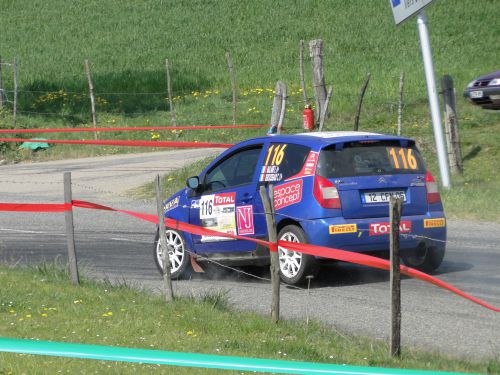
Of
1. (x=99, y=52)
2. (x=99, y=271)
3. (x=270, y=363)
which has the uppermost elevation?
(x=99, y=52)

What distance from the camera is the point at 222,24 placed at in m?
48.8

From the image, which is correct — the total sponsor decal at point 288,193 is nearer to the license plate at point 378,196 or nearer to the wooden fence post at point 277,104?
the license plate at point 378,196

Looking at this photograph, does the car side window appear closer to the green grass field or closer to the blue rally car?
the blue rally car

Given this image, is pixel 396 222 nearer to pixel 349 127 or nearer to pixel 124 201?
pixel 124 201

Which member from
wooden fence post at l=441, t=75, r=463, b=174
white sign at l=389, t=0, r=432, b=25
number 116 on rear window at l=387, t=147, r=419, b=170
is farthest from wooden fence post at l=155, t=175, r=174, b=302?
wooden fence post at l=441, t=75, r=463, b=174

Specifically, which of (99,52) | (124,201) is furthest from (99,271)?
(99,52)

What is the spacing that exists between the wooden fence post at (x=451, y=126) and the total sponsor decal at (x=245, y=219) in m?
8.11

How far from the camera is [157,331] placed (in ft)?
28.1

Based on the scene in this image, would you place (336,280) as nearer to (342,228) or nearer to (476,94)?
(342,228)

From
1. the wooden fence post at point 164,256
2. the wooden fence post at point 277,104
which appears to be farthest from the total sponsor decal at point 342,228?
the wooden fence post at point 277,104

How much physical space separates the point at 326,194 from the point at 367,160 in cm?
67

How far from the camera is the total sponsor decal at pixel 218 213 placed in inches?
465

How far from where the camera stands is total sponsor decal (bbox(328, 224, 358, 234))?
10945mm

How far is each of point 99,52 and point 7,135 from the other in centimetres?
1675
